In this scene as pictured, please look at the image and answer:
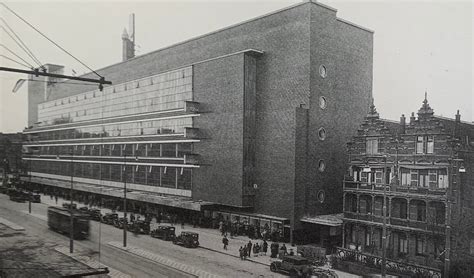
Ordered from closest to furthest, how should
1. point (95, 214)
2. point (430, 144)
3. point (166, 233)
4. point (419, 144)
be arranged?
1. point (430, 144)
2. point (419, 144)
3. point (166, 233)
4. point (95, 214)

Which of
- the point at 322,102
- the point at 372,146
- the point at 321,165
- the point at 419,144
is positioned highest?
the point at 322,102

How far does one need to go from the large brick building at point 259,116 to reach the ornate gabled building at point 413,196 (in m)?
6.14

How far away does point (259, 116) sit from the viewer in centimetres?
4197

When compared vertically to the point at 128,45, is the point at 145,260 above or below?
below

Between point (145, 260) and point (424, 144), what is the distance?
2087 centimetres

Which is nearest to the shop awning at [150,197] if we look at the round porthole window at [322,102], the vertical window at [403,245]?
the round porthole window at [322,102]

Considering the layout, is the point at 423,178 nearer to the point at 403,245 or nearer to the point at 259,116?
the point at 403,245

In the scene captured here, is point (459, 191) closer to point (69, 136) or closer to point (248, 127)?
point (248, 127)

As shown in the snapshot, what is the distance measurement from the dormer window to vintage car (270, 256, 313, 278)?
36.8ft

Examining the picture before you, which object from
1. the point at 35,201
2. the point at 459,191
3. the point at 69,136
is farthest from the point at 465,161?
the point at 69,136

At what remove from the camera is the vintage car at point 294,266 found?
25203 millimetres

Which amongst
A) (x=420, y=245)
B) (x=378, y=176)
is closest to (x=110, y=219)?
(x=378, y=176)

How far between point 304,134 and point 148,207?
931 inches

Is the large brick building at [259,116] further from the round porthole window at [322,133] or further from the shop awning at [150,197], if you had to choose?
the shop awning at [150,197]
